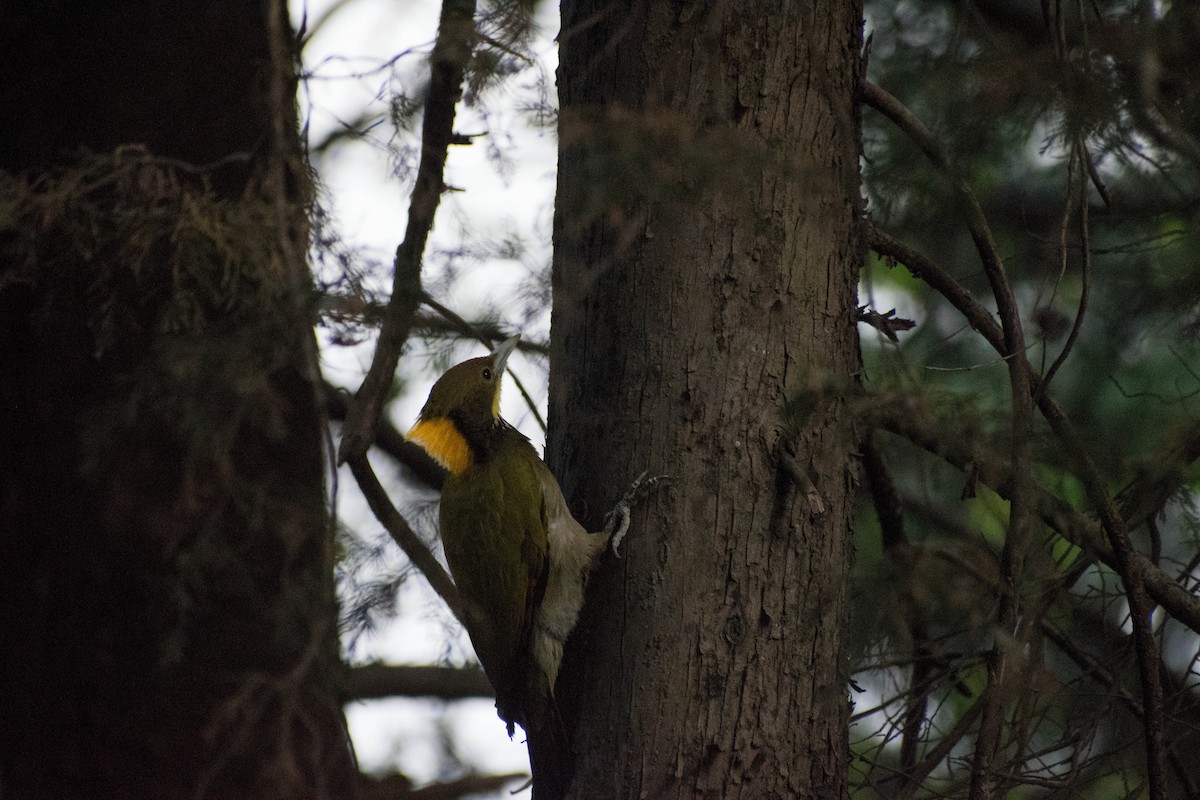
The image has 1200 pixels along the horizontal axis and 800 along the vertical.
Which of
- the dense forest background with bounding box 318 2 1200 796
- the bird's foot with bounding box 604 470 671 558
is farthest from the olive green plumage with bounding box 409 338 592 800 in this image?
the dense forest background with bounding box 318 2 1200 796

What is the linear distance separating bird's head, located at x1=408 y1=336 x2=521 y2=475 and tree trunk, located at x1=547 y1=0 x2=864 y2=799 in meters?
1.44

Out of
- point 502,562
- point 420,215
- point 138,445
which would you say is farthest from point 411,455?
point 420,215

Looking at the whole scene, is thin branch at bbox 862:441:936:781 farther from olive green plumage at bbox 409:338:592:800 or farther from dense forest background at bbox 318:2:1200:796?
olive green plumage at bbox 409:338:592:800

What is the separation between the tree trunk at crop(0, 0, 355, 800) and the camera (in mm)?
3338

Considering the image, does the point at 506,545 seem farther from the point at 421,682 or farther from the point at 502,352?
the point at 421,682

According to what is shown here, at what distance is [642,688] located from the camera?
2.77 meters

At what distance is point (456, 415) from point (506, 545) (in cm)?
69

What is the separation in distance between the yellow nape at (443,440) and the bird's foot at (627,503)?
1.58 m

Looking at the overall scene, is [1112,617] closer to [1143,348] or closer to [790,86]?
[1143,348]

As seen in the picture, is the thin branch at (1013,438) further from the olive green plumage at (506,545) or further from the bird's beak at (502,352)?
the bird's beak at (502,352)

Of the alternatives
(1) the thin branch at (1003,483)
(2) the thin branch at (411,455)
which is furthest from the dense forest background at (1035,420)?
(2) the thin branch at (411,455)

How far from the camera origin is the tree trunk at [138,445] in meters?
3.34

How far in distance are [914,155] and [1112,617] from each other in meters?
1.92

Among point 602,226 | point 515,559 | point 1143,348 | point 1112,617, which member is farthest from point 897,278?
point 602,226
